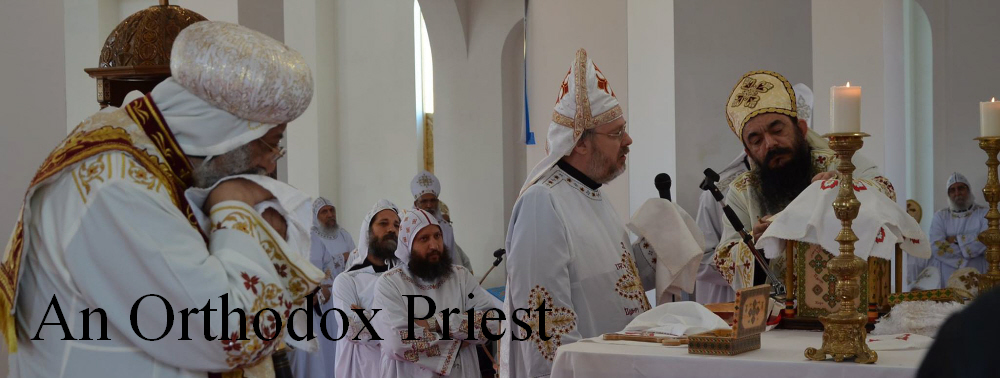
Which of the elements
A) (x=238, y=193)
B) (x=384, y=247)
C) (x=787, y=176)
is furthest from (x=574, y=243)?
(x=384, y=247)

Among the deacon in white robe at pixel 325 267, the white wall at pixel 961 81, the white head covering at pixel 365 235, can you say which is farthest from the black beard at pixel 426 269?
the white wall at pixel 961 81

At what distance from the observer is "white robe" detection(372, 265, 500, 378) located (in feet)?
19.9

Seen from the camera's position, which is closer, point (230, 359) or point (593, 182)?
point (230, 359)

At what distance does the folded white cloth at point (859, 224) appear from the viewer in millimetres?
2895

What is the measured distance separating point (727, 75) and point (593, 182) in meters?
1.95

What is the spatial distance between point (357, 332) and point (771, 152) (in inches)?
136

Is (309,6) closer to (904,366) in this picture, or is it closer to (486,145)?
(486,145)

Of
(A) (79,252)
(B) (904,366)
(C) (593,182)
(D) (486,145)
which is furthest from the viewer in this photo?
(D) (486,145)

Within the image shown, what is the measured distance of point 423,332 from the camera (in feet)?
19.9

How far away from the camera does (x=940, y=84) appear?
540 cm

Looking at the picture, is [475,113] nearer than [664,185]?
No

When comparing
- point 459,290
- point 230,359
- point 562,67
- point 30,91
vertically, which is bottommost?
point 459,290

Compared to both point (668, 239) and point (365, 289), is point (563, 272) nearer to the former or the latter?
Answer: point (668, 239)

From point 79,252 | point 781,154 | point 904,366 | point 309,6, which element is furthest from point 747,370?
point 309,6
